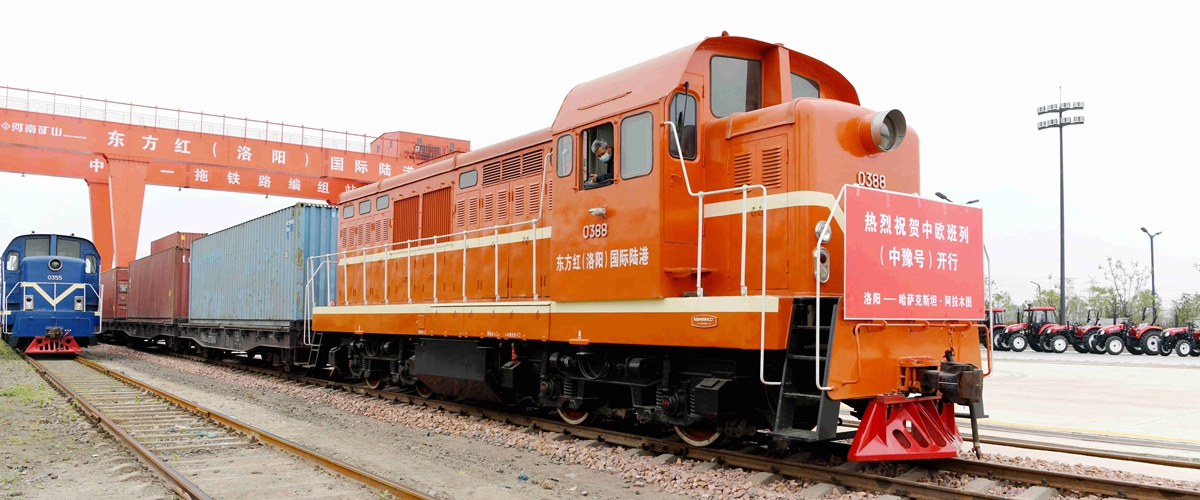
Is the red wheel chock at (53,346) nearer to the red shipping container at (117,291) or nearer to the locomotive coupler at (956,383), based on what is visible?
the red shipping container at (117,291)

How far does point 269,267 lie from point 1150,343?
2644 cm

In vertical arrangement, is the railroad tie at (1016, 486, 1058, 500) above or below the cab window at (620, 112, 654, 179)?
below

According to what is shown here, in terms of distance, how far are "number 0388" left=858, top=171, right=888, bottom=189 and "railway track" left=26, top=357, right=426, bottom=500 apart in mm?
4013

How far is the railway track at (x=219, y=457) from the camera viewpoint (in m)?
5.86

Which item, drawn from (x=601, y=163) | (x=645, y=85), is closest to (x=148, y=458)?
(x=601, y=163)

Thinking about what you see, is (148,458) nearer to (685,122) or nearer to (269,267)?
(685,122)

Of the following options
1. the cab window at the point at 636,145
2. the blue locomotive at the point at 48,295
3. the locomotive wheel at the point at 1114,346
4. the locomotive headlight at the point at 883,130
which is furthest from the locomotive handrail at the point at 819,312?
the locomotive wheel at the point at 1114,346

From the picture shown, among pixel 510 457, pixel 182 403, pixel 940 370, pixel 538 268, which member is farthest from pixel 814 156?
pixel 182 403

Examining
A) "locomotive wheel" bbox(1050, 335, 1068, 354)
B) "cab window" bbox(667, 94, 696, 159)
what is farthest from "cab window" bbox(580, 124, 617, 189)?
"locomotive wheel" bbox(1050, 335, 1068, 354)

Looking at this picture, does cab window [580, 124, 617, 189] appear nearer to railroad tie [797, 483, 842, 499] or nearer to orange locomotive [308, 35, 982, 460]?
orange locomotive [308, 35, 982, 460]

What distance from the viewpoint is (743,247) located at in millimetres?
5941

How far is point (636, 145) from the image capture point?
21.9ft

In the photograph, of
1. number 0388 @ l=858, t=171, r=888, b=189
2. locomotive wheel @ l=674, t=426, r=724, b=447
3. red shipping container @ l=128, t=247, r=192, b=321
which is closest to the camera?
number 0388 @ l=858, t=171, r=888, b=189

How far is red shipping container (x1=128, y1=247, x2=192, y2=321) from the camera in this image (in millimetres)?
21094
